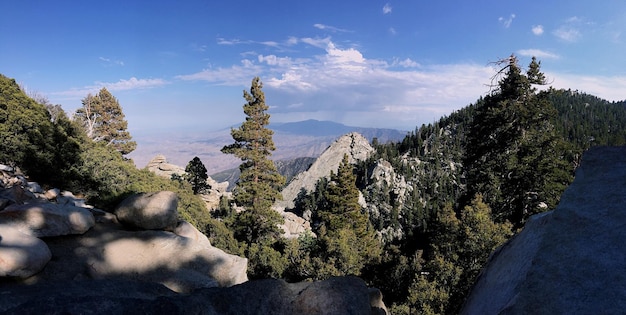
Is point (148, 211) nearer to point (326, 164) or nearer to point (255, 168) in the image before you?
point (255, 168)

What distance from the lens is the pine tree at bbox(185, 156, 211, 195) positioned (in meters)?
61.4

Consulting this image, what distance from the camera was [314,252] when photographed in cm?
2903

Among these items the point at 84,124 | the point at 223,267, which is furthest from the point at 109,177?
the point at 84,124

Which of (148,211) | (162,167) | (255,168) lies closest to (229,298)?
(148,211)

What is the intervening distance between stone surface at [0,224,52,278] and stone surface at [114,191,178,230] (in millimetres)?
4295

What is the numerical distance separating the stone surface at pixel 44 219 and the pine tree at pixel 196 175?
166 feet

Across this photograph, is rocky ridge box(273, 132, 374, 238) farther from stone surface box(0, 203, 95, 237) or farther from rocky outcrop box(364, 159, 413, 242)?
stone surface box(0, 203, 95, 237)

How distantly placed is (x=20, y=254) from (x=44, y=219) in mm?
2863

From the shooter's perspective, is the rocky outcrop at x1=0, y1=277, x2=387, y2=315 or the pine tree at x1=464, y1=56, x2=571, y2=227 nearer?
the rocky outcrop at x1=0, y1=277, x2=387, y2=315

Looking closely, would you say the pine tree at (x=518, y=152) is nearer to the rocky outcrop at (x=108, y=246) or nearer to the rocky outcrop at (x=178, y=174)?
the rocky outcrop at (x=108, y=246)

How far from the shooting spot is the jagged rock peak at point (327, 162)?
143 m

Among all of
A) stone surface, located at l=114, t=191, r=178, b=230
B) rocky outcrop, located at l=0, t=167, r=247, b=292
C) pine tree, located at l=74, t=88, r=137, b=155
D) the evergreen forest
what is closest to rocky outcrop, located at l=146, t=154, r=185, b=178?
pine tree, located at l=74, t=88, r=137, b=155

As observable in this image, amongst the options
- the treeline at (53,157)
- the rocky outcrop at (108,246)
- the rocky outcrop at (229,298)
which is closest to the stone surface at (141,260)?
the rocky outcrop at (108,246)

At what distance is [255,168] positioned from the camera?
3244cm
